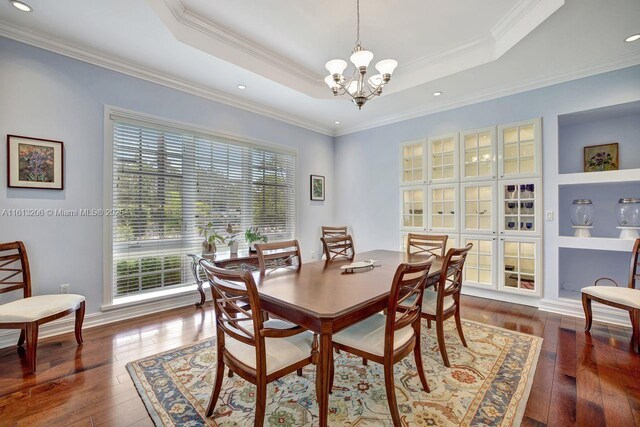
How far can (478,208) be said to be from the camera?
13.0 feet

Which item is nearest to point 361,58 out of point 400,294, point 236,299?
point 400,294

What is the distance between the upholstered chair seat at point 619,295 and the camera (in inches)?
95.8

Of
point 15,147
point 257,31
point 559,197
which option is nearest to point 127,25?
point 257,31

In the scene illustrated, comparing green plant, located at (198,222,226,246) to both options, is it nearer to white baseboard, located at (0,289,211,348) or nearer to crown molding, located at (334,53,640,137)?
white baseboard, located at (0,289,211,348)

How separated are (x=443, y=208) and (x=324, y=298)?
3290 millimetres

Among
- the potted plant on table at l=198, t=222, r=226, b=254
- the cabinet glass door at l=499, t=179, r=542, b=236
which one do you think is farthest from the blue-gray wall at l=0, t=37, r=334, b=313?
the cabinet glass door at l=499, t=179, r=542, b=236

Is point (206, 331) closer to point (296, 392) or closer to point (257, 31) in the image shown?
point (296, 392)

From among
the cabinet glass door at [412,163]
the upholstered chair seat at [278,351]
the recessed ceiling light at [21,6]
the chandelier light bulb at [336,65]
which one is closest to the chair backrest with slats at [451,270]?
the upholstered chair seat at [278,351]

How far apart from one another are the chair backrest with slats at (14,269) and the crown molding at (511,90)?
188 inches

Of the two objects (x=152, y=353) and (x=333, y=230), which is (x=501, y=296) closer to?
(x=333, y=230)

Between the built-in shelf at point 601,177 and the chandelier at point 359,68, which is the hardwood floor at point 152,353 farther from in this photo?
the chandelier at point 359,68

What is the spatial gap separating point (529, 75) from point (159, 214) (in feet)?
15.7

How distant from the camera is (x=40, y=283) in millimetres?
2686

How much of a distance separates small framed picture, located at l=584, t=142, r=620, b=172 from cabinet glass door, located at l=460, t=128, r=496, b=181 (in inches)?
43.1
